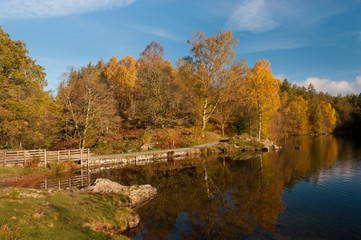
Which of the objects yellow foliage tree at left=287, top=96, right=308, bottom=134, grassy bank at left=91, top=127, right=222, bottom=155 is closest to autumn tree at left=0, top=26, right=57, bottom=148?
grassy bank at left=91, top=127, right=222, bottom=155

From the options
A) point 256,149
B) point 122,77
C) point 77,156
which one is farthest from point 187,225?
point 122,77

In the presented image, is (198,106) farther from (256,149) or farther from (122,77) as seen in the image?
(122,77)

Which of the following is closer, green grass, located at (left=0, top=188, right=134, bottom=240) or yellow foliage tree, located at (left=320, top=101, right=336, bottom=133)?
green grass, located at (left=0, top=188, right=134, bottom=240)

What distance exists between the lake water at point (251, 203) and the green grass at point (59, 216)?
1.56 meters

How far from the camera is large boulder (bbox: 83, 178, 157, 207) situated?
13.2 metres

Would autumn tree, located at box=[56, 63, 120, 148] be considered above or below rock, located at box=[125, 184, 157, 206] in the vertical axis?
above

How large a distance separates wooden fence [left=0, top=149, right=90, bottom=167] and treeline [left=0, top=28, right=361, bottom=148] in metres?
2.13

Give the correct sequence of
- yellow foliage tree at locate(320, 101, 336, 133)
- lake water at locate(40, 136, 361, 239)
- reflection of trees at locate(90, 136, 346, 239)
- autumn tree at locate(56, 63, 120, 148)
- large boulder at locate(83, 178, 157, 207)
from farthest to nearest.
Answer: yellow foliage tree at locate(320, 101, 336, 133) → autumn tree at locate(56, 63, 120, 148) → large boulder at locate(83, 178, 157, 207) → reflection of trees at locate(90, 136, 346, 239) → lake water at locate(40, 136, 361, 239)

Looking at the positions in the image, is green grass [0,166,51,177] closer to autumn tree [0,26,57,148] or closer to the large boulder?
autumn tree [0,26,57,148]

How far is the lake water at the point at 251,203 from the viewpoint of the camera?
A: 9.73 m

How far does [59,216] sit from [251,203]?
34.5ft

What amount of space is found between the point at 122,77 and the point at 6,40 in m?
25.8

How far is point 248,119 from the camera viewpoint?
48719 mm

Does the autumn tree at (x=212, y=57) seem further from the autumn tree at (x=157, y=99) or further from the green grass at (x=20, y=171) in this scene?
the green grass at (x=20, y=171)
